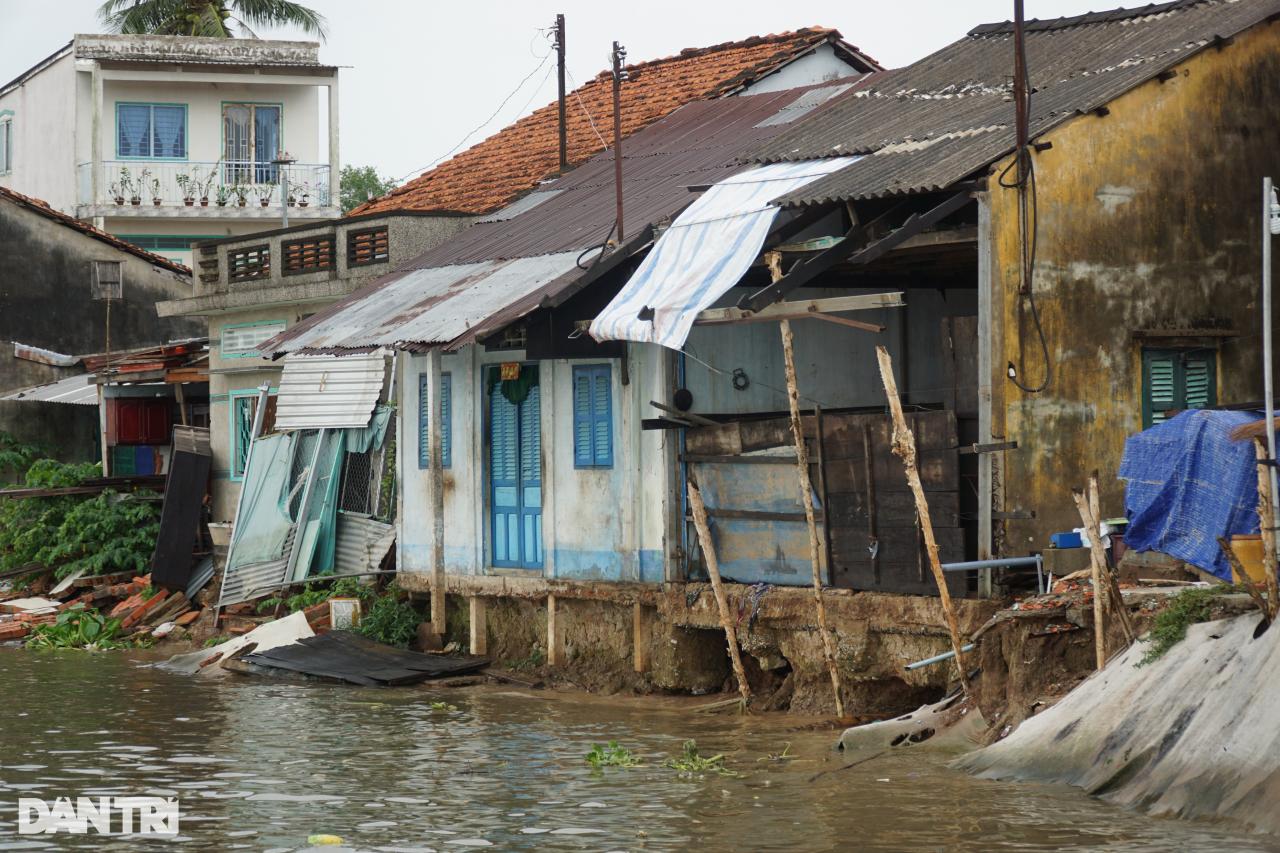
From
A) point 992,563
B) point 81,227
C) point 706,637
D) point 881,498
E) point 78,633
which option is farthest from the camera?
point 81,227

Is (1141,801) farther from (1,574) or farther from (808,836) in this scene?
(1,574)

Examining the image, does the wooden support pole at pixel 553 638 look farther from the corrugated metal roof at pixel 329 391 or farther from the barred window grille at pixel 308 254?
the barred window grille at pixel 308 254

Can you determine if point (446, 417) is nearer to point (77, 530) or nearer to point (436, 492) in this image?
point (436, 492)

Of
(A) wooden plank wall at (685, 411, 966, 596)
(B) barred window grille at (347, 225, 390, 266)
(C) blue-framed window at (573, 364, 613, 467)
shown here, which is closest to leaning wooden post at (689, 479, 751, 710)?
(A) wooden plank wall at (685, 411, 966, 596)

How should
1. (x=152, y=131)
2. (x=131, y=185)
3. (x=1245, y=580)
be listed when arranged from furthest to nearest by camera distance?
1. (x=152, y=131)
2. (x=131, y=185)
3. (x=1245, y=580)

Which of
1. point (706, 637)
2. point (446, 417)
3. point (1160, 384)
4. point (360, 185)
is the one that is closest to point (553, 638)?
point (706, 637)

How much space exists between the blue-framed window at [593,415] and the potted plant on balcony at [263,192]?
2096 centimetres

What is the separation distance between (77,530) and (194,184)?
14247 millimetres

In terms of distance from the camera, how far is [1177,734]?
10016mm

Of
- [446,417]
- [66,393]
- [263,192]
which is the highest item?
[263,192]

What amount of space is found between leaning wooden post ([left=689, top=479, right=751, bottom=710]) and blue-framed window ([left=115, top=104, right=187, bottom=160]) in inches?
951

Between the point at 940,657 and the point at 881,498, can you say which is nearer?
the point at 940,657

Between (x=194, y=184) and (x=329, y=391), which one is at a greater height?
(x=194, y=184)

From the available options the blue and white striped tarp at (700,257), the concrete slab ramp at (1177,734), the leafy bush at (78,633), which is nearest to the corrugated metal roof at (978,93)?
the blue and white striped tarp at (700,257)
